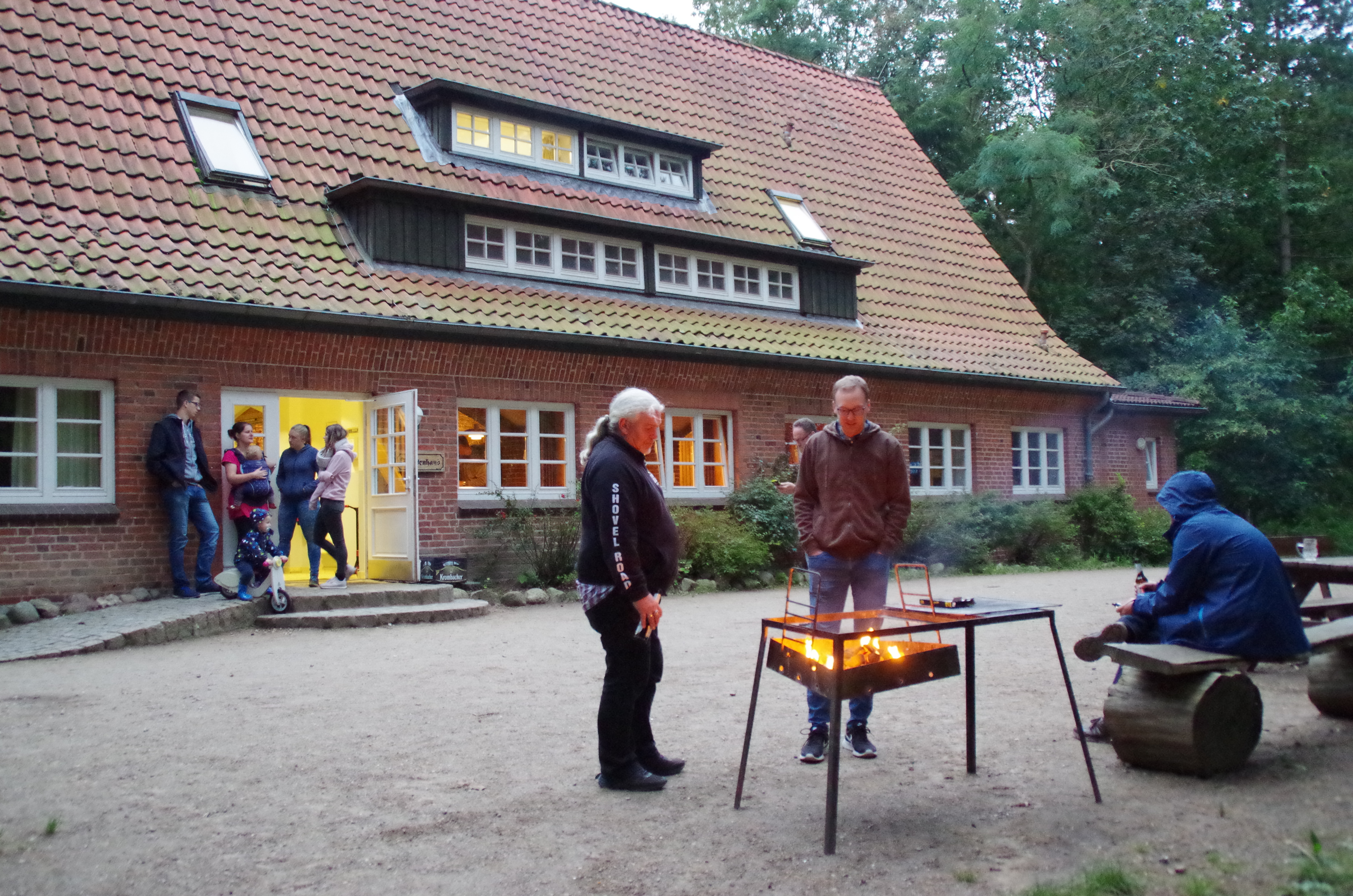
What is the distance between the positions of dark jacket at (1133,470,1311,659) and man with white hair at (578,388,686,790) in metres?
2.34

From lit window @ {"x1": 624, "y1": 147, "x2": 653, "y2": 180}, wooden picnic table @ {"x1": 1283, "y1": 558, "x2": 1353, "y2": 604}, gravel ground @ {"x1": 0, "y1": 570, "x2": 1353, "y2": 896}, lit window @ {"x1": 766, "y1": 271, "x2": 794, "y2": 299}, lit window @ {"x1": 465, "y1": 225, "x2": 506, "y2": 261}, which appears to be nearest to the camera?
gravel ground @ {"x1": 0, "y1": 570, "x2": 1353, "y2": 896}

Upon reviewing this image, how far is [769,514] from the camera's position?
15703 millimetres

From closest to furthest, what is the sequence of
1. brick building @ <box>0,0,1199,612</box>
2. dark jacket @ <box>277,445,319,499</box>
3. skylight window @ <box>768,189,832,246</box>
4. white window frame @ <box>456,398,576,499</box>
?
brick building @ <box>0,0,1199,612</box>
dark jacket @ <box>277,445,319,499</box>
white window frame @ <box>456,398,576,499</box>
skylight window @ <box>768,189,832,246</box>

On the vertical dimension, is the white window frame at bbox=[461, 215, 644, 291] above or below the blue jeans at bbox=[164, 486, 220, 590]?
above

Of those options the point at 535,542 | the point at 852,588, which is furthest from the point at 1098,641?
the point at 535,542

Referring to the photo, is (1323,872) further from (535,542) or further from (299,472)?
(535,542)

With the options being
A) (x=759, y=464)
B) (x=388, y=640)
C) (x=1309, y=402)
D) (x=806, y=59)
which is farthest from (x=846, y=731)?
(x=806, y=59)

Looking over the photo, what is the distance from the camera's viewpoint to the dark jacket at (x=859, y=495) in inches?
222

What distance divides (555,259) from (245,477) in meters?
5.85

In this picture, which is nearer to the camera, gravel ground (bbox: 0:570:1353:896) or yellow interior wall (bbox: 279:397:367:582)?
gravel ground (bbox: 0:570:1353:896)

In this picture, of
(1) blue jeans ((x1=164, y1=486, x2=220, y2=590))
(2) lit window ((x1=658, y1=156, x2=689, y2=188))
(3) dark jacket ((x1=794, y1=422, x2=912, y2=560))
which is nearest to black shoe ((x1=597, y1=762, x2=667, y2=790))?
(3) dark jacket ((x1=794, y1=422, x2=912, y2=560))

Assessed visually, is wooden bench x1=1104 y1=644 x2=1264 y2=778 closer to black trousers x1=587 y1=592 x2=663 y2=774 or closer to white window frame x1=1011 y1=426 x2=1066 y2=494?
black trousers x1=587 y1=592 x2=663 y2=774

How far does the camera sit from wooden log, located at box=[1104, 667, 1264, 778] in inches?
197

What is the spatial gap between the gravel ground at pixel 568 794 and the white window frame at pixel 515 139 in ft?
30.6
